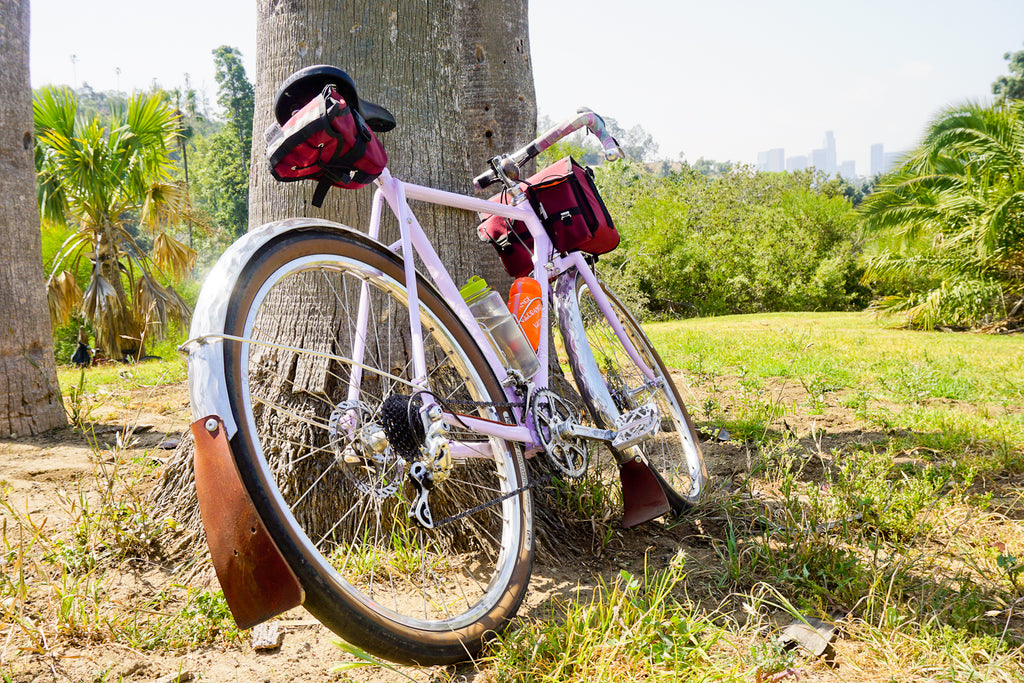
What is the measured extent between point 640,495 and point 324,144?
5.02 ft

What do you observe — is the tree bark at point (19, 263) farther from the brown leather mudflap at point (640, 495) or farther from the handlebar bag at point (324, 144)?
the brown leather mudflap at point (640, 495)

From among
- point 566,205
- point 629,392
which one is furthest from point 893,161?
point 566,205

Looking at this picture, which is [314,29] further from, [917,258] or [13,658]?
[917,258]

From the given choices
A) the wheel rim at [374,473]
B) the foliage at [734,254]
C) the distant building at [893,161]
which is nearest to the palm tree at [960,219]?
the distant building at [893,161]

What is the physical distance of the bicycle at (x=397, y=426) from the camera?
119 centimetres

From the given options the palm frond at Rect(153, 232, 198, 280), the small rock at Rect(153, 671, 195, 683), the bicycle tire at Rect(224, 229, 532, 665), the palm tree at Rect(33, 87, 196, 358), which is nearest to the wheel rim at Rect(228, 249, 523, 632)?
the bicycle tire at Rect(224, 229, 532, 665)

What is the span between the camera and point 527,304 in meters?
2.31

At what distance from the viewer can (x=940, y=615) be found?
1758 millimetres

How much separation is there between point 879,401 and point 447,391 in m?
3.30

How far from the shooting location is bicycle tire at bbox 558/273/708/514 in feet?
7.79

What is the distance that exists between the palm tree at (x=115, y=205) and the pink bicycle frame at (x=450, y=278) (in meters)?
9.32

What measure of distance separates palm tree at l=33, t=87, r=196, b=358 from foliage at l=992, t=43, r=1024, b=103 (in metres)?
72.3

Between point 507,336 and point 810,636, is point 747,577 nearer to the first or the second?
point 810,636

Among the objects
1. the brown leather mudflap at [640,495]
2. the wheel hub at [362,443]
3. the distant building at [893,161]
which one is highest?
the distant building at [893,161]
